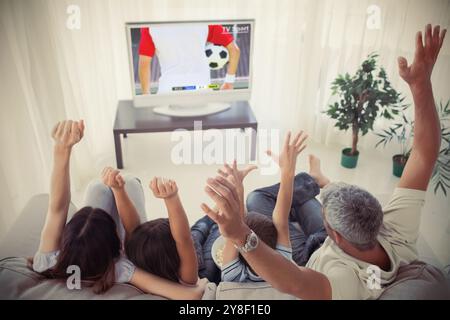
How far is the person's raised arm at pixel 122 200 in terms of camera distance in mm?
1412

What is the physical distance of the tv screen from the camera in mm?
2496

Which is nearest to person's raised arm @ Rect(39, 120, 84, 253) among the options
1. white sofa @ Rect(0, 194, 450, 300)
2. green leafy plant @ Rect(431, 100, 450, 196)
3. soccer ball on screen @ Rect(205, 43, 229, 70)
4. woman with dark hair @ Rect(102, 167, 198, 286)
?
white sofa @ Rect(0, 194, 450, 300)

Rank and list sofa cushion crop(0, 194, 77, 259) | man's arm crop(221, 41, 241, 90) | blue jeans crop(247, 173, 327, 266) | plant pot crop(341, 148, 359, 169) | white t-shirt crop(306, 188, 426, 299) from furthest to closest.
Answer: plant pot crop(341, 148, 359, 169), man's arm crop(221, 41, 241, 90), blue jeans crop(247, 173, 327, 266), sofa cushion crop(0, 194, 77, 259), white t-shirt crop(306, 188, 426, 299)

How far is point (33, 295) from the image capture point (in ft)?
4.17

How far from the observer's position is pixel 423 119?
147cm

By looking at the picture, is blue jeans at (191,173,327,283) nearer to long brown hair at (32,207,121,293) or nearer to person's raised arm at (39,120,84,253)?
long brown hair at (32,207,121,293)

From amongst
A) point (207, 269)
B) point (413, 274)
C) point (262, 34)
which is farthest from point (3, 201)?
point (262, 34)

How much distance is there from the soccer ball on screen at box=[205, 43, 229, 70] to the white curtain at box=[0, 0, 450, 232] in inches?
20.3

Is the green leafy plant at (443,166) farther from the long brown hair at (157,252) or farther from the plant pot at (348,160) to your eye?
the long brown hair at (157,252)

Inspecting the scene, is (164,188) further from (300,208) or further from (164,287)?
(300,208)

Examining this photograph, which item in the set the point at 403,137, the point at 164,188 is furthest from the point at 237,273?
the point at 403,137

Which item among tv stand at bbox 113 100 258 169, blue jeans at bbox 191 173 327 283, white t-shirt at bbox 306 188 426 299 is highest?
tv stand at bbox 113 100 258 169

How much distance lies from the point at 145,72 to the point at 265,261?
1.78 metres

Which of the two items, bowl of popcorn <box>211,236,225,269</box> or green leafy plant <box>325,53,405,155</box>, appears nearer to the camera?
bowl of popcorn <box>211,236,225,269</box>
